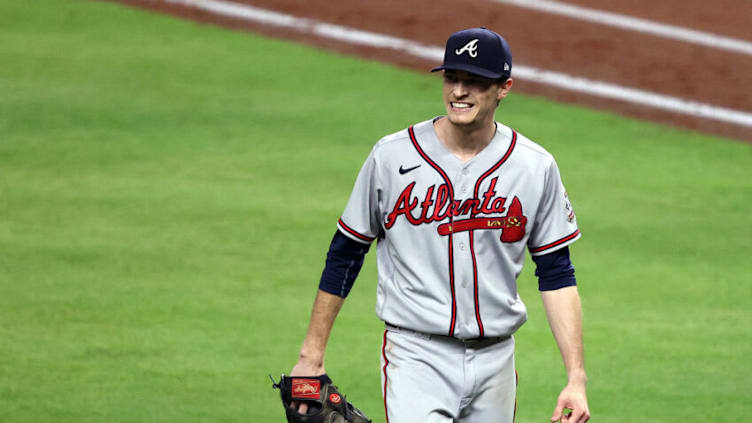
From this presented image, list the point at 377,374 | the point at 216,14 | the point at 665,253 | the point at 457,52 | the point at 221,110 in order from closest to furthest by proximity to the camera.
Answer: the point at 457,52 → the point at 377,374 → the point at 665,253 → the point at 221,110 → the point at 216,14

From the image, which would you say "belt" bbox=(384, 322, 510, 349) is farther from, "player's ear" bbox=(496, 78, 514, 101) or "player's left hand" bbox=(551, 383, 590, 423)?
"player's ear" bbox=(496, 78, 514, 101)

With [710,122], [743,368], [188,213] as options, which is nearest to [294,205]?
[188,213]

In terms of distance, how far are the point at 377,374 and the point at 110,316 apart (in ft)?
5.71

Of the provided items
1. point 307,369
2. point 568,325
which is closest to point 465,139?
point 568,325

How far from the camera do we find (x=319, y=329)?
447 centimetres

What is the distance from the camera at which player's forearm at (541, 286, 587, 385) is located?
173 inches

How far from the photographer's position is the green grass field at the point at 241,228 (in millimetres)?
7105

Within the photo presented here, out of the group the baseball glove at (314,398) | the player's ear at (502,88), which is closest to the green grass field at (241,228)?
the baseball glove at (314,398)

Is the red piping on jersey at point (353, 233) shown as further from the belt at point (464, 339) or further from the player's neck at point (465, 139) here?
the player's neck at point (465, 139)

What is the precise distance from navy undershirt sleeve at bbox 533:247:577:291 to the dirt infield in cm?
754

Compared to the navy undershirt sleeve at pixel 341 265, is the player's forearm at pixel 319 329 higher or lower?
lower

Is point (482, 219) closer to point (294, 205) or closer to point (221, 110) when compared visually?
point (294, 205)

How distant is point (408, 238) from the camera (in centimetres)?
448

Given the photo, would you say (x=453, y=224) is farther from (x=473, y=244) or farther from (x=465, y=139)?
(x=465, y=139)
